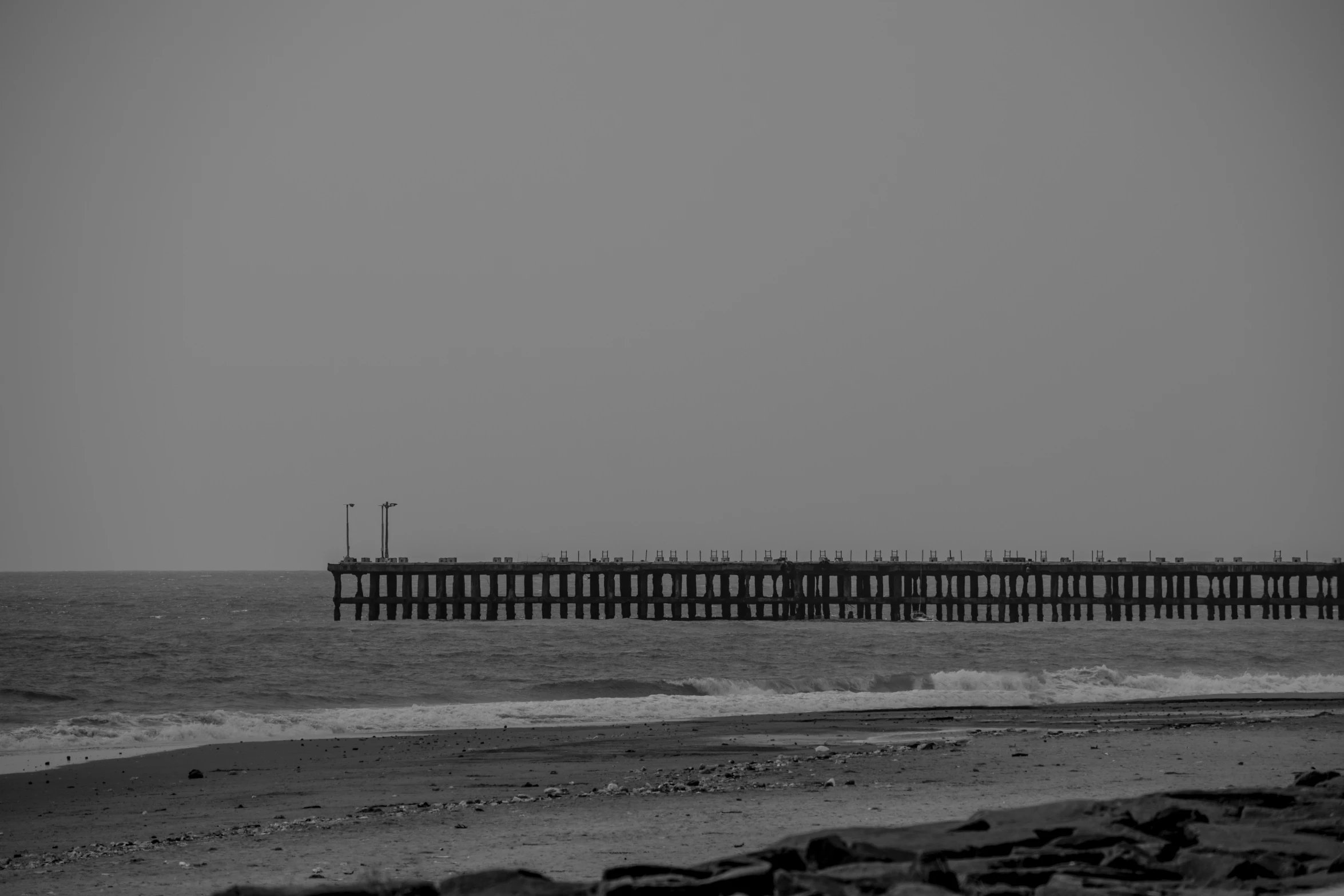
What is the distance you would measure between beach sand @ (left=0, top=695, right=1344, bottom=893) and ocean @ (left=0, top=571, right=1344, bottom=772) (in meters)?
3.28

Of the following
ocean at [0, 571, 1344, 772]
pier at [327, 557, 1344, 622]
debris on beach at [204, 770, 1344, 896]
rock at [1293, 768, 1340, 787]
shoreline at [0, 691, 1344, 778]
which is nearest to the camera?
debris on beach at [204, 770, 1344, 896]

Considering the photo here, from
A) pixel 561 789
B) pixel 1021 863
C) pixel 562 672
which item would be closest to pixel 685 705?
pixel 562 672

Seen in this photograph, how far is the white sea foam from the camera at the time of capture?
2250 cm

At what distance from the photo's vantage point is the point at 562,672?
3803cm

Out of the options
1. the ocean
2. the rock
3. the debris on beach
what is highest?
the debris on beach

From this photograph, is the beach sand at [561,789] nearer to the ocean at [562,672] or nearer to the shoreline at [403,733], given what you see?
the shoreline at [403,733]

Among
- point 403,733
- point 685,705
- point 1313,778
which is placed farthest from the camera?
point 685,705

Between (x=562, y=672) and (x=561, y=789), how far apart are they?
2336cm

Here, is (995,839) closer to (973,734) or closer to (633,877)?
(633,877)

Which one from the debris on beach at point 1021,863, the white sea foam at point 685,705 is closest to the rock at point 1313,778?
the debris on beach at point 1021,863

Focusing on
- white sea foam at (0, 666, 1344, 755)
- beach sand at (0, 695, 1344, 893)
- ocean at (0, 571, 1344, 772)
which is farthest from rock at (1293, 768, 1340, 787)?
ocean at (0, 571, 1344, 772)

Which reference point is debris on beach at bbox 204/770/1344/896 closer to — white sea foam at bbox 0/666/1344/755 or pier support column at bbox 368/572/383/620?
white sea foam at bbox 0/666/1344/755

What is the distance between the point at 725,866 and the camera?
24.8 feet

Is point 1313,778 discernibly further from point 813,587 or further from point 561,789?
point 813,587
